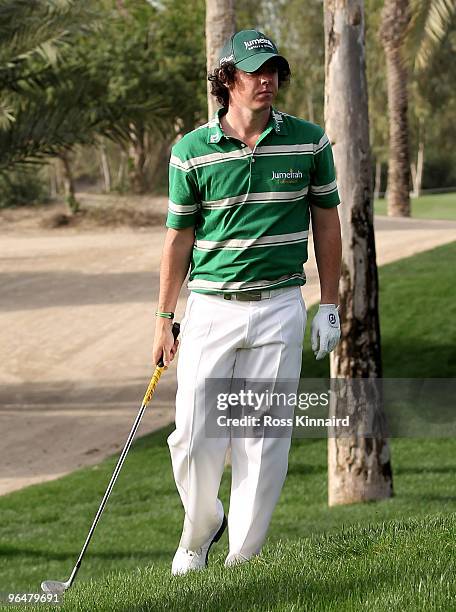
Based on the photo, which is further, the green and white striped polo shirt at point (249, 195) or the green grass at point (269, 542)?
the green and white striped polo shirt at point (249, 195)

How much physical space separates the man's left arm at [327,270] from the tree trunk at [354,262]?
342 cm

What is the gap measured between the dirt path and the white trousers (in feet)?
21.4

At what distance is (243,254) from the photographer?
15.3 ft

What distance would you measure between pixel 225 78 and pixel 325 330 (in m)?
1.05

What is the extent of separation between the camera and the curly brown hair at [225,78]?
15.3ft

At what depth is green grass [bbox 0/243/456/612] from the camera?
161 inches

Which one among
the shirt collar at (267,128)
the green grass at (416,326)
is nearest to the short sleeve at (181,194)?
the shirt collar at (267,128)

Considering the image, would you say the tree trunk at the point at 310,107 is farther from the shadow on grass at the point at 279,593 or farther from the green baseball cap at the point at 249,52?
the shadow on grass at the point at 279,593

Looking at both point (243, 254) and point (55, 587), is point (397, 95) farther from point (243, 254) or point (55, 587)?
point (55, 587)

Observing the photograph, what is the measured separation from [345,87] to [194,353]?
13.1 ft

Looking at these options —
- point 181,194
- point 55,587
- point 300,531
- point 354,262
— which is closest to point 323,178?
point 181,194

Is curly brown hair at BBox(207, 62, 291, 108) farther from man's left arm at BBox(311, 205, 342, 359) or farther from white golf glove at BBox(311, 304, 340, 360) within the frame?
white golf glove at BBox(311, 304, 340, 360)

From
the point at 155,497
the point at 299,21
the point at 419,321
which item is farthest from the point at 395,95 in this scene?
the point at 299,21

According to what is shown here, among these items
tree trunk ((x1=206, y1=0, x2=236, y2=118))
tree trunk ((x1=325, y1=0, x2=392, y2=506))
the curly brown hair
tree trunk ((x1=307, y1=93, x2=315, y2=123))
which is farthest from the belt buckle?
tree trunk ((x1=307, y1=93, x2=315, y2=123))
